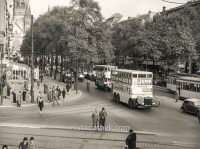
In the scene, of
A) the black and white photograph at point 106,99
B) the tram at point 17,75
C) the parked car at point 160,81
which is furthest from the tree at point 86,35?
the parked car at point 160,81

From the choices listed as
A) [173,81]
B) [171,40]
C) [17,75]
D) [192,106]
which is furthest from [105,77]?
[192,106]

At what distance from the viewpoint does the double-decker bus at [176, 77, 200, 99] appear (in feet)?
149

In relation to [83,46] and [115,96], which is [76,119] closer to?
[115,96]

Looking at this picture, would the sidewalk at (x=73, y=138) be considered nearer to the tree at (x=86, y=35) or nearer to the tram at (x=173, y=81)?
the tram at (x=173, y=81)

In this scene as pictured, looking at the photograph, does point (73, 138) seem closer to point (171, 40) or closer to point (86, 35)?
point (86, 35)

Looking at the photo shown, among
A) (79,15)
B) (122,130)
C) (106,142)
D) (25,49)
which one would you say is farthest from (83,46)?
(25,49)

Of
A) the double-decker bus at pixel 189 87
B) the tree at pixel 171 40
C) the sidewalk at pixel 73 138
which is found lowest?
the sidewalk at pixel 73 138

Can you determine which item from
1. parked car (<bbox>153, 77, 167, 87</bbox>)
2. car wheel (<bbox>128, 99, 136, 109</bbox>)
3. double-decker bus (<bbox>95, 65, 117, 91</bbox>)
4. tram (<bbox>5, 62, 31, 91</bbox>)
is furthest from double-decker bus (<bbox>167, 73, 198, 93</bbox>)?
tram (<bbox>5, 62, 31, 91</bbox>)

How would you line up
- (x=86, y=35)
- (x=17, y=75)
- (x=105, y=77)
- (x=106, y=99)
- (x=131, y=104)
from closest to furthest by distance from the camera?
(x=131, y=104) < (x=106, y=99) < (x=105, y=77) < (x=86, y=35) < (x=17, y=75)

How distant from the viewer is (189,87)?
47.2 metres

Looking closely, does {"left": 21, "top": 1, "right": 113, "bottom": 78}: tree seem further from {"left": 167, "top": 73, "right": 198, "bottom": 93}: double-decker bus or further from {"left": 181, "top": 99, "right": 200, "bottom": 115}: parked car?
{"left": 181, "top": 99, "right": 200, "bottom": 115}: parked car

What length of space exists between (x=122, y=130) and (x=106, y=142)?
4.45 metres

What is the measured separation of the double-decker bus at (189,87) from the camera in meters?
45.3

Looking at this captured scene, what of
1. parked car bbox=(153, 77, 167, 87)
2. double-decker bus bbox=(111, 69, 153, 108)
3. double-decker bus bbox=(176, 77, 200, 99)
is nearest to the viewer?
double-decker bus bbox=(111, 69, 153, 108)
